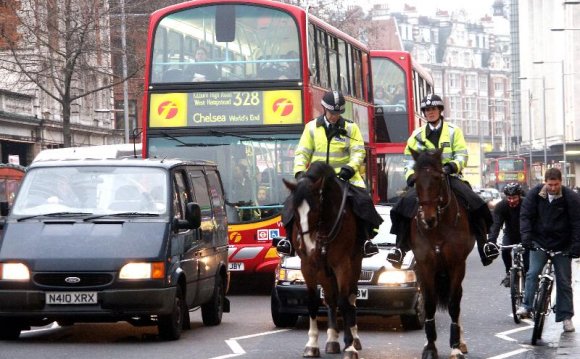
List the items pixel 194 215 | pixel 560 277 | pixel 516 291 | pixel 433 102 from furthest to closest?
pixel 516 291
pixel 560 277
pixel 194 215
pixel 433 102

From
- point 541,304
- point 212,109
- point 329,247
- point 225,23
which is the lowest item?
point 541,304

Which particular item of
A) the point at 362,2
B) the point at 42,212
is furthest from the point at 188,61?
the point at 362,2

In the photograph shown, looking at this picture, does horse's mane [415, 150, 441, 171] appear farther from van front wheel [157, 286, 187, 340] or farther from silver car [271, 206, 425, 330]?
silver car [271, 206, 425, 330]

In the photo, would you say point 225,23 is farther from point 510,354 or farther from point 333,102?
point 510,354

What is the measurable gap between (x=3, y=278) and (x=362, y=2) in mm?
54103

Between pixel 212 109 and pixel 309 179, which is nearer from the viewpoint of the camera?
pixel 309 179

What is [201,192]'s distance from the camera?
16.3 m

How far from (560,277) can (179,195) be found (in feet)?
13.1

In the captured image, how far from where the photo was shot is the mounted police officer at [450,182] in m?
12.7

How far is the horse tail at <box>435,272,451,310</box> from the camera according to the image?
1269 centimetres

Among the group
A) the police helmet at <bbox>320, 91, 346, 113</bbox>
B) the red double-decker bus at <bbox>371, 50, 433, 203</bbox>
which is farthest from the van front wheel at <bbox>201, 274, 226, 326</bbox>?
the red double-decker bus at <bbox>371, 50, 433, 203</bbox>

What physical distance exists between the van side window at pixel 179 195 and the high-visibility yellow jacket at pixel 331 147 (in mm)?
1913

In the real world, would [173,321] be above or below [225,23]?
below

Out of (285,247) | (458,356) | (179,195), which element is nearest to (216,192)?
(179,195)
